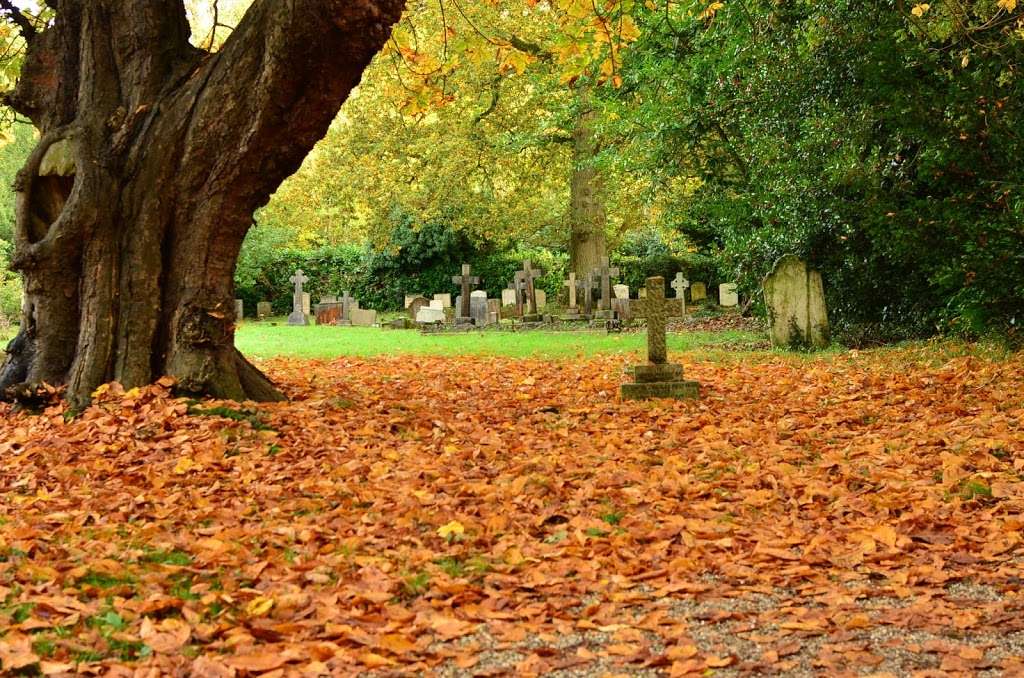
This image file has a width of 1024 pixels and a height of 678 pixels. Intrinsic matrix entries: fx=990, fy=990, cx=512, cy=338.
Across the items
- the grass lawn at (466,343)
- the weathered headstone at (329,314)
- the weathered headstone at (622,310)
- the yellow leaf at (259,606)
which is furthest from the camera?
the weathered headstone at (329,314)

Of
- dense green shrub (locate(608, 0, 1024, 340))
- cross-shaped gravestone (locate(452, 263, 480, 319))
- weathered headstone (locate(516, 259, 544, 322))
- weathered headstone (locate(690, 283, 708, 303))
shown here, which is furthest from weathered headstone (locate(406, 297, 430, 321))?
dense green shrub (locate(608, 0, 1024, 340))

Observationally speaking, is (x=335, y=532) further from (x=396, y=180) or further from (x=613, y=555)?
(x=396, y=180)

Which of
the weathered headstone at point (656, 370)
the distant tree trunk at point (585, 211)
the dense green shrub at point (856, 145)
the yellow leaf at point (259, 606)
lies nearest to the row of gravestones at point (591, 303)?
the dense green shrub at point (856, 145)

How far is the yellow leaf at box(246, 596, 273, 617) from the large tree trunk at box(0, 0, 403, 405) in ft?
15.2

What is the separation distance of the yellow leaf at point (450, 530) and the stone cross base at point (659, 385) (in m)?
5.22

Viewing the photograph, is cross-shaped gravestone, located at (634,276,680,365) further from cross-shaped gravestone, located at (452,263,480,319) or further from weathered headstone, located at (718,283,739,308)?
weathered headstone, located at (718,283,739,308)

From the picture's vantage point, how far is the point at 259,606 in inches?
175

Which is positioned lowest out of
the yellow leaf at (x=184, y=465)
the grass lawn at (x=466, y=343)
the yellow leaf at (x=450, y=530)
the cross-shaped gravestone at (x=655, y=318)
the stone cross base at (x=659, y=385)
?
the yellow leaf at (x=450, y=530)

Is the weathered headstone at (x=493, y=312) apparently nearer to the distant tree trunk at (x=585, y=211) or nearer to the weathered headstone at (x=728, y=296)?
the distant tree trunk at (x=585, y=211)

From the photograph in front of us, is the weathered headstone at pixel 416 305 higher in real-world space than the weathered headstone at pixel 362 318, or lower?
higher

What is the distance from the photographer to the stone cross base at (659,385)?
10711 mm

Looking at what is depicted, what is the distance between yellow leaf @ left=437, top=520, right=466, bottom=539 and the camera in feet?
18.4

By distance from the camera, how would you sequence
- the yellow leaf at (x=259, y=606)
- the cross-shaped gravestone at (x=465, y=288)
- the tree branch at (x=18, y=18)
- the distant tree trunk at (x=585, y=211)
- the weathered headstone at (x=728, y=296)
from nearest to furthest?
the yellow leaf at (x=259, y=606)
the tree branch at (x=18, y=18)
the distant tree trunk at (x=585, y=211)
the cross-shaped gravestone at (x=465, y=288)
the weathered headstone at (x=728, y=296)

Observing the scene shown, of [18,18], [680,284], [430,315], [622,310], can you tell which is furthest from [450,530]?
[680,284]
